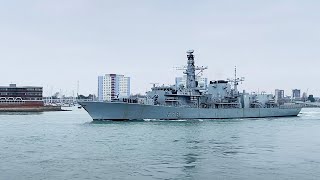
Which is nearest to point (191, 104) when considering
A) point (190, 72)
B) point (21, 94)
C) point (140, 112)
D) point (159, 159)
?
point (190, 72)

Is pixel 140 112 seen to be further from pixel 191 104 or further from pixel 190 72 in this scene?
pixel 190 72

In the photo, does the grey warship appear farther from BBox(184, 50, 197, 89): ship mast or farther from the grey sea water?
the grey sea water

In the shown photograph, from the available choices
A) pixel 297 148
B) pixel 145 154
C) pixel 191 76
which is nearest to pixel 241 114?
pixel 191 76

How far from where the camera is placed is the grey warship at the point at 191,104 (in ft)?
213

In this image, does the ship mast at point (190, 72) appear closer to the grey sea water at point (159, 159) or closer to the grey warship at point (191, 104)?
the grey warship at point (191, 104)

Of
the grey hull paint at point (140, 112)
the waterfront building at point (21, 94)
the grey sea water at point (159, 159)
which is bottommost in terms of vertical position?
the grey sea water at point (159, 159)

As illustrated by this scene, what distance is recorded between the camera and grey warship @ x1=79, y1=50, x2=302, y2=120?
65000 mm

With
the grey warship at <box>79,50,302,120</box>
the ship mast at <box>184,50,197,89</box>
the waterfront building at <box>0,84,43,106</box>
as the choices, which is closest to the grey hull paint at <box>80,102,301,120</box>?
the grey warship at <box>79,50,302,120</box>

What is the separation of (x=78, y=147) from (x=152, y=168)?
1161 centimetres

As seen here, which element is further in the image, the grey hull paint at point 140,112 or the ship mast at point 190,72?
the ship mast at point 190,72

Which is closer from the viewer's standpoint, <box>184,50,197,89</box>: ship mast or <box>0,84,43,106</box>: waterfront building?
<box>184,50,197,89</box>: ship mast

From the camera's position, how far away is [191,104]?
74.2m

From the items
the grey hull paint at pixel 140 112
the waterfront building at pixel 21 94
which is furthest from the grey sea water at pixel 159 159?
the waterfront building at pixel 21 94

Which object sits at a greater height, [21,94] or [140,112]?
[21,94]
